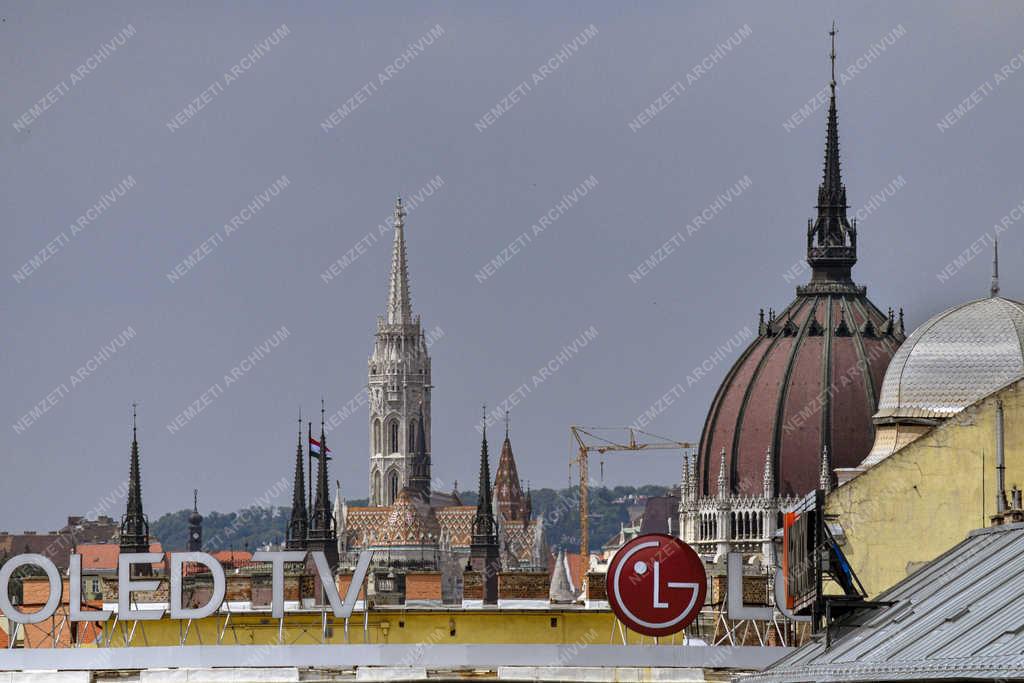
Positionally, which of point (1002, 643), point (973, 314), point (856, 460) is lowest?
point (1002, 643)

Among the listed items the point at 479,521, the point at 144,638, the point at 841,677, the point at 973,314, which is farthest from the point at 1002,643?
the point at 479,521

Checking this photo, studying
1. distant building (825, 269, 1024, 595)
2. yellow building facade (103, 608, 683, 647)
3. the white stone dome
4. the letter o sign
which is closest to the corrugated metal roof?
distant building (825, 269, 1024, 595)

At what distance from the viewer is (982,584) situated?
42.5 meters

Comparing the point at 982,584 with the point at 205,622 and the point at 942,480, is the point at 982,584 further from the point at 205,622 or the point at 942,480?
the point at 205,622

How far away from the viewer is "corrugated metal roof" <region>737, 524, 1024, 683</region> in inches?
1483

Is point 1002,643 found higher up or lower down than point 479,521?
lower down

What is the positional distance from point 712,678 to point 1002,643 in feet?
87.7

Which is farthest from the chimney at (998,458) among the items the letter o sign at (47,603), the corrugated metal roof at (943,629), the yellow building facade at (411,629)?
the letter o sign at (47,603)

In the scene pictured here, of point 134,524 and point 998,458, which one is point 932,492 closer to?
point 998,458

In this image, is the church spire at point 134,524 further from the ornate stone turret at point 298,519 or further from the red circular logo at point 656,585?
the red circular logo at point 656,585

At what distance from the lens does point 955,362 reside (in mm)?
101500

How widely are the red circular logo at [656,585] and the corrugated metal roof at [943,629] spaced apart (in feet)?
43.5

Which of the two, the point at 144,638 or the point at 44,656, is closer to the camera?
the point at 44,656

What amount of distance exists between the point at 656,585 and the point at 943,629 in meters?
21.4
